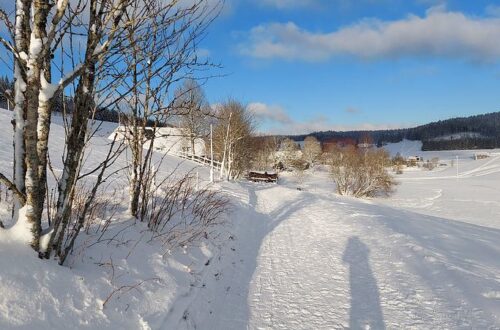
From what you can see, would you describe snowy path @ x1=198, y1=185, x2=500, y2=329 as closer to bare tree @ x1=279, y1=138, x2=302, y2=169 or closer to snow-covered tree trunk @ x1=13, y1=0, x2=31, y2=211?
snow-covered tree trunk @ x1=13, y1=0, x2=31, y2=211

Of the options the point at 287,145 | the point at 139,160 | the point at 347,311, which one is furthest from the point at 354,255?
the point at 287,145

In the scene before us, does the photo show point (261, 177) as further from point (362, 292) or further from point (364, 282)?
point (362, 292)

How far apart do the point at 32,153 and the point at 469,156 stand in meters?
132

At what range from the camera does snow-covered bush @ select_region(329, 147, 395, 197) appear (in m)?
36.5

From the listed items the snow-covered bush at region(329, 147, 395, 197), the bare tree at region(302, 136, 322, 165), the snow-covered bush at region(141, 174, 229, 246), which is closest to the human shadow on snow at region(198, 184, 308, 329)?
the snow-covered bush at region(141, 174, 229, 246)

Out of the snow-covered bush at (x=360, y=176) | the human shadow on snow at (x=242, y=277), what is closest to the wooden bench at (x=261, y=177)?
the snow-covered bush at (x=360, y=176)

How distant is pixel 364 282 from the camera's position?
17.3 feet

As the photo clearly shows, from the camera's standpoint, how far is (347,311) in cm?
432

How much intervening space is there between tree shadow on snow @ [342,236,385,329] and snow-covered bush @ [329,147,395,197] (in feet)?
101

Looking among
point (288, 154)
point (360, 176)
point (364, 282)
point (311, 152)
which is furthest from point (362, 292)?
point (311, 152)

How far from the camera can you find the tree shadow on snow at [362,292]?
4063 mm

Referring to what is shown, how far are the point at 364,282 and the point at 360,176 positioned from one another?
1292 inches

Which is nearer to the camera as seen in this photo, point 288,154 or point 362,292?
point 362,292

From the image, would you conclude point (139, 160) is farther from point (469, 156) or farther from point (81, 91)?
point (469, 156)
